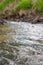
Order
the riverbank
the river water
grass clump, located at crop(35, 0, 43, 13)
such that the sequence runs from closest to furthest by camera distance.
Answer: the river water → the riverbank → grass clump, located at crop(35, 0, 43, 13)

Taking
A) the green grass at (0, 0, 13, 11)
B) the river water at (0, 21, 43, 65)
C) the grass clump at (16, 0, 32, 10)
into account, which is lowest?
the green grass at (0, 0, 13, 11)

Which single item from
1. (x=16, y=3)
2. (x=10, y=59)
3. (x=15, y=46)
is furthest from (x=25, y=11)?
(x=10, y=59)

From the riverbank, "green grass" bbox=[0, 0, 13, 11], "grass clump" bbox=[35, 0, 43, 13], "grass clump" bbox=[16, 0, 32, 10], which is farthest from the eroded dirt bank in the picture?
"green grass" bbox=[0, 0, 13, 11]

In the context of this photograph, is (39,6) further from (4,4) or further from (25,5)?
(4,4)

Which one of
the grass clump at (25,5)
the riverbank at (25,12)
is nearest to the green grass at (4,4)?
the riverbank at (25,12)

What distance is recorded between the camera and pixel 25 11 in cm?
2470

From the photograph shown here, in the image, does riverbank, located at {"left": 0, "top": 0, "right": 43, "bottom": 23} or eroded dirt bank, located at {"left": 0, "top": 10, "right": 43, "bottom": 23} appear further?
riverbank, located at {"left": 0, "top": 0, "right": 43, "bottom": 23}

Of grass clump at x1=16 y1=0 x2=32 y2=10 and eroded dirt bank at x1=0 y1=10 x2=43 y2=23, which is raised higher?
grass clump at x1=16 y1=0 x2=32 y2=10

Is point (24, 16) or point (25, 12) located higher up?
point (25, 12)

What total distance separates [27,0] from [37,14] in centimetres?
368

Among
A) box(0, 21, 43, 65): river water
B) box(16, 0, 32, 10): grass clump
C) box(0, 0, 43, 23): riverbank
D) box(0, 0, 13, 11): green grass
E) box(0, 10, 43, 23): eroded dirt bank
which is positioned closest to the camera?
box(0, 21, 43, 65): river water

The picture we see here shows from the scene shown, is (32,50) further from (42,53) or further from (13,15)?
(13,15)

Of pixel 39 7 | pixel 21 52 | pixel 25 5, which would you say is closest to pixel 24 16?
pixel 39 7

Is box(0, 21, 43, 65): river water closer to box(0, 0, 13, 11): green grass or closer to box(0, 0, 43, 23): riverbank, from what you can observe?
box(0, 0, 43, 23): riverbank
